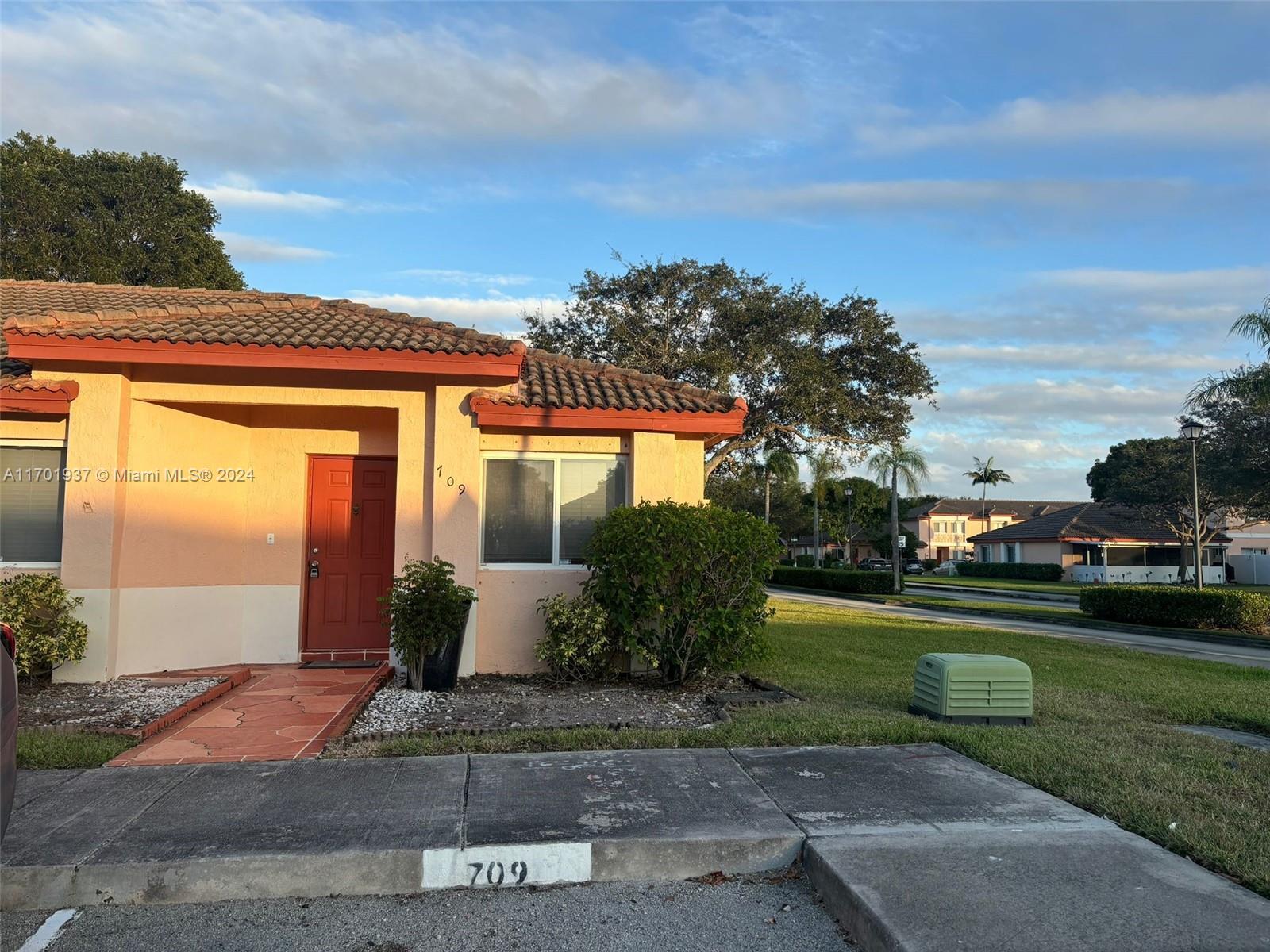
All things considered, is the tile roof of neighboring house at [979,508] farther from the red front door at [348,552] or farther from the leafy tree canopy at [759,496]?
the red front door at [348,552]

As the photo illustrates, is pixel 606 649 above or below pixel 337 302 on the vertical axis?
below

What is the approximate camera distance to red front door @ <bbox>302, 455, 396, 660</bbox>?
945 cm

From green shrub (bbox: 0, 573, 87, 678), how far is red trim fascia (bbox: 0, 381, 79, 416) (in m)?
1.58

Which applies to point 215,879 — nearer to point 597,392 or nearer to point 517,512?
point 517,512

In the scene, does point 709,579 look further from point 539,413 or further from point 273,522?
point 273,522

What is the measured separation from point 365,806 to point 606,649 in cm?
404

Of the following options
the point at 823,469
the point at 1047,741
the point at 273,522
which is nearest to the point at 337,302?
the point at 273,522

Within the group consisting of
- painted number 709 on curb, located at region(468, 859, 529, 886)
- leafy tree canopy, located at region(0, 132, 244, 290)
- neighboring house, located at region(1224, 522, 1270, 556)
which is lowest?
painted number 709 on curb, located at region(468, 859, 529, 886)

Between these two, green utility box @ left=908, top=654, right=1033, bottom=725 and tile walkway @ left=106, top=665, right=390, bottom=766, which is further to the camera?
green utility box @ left=908, top=654, right=1033, bottom=725

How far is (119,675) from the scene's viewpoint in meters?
8.27

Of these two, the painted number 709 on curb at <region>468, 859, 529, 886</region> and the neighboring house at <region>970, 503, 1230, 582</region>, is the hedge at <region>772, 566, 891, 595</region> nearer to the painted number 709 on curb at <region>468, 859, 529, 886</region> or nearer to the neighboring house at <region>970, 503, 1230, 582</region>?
the neighboring house at <region>970, 503, 1230, 582</region>

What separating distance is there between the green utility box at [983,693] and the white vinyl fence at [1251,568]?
49.3 m

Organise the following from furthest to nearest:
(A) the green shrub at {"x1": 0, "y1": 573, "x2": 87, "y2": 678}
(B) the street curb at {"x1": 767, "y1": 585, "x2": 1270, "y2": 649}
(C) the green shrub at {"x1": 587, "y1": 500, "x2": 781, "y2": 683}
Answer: (B) the street curb at {"x1": 767, "y1": 585, "x2": 1270, "y2": 649} < (C) the green shrub at {"x1": 587, "y1": 500, "x2": 781, "y2": 683} < (A) the green shrub at {"x1": 0, "y1": 573, "x2": 87, "y2": 678}

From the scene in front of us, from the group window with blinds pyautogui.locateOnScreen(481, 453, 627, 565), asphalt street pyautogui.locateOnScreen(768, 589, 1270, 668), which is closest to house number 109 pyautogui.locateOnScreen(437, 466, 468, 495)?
window with blinds pyautogui.locateOnScreen(481, 453, 627, 565)
